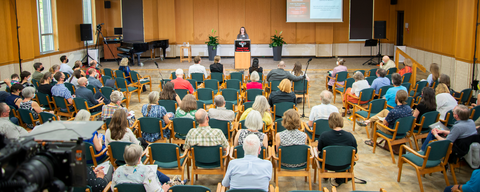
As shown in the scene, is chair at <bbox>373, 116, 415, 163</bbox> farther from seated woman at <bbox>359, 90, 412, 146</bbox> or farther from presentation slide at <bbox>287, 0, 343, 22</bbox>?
presentation slide at <bbox>287, 0, 343, 22</bbox>

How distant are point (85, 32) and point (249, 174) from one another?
1182 cm

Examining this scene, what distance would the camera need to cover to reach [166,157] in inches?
167

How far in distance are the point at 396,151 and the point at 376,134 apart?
1.29 ft

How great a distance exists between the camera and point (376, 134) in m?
5.67

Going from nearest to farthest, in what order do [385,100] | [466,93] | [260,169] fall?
1. [260,169]
2. [385,100]
3. [466,93]

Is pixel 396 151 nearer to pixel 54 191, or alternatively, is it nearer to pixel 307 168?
pixel 307 168

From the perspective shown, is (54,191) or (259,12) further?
(259,12)

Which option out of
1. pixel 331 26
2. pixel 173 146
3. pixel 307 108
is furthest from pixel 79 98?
pixel 331 26

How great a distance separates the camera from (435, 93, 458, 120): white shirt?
5.75 metres

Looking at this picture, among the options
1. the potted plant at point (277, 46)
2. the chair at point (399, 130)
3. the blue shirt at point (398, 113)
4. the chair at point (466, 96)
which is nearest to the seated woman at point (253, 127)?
the chair at point (399, 130)

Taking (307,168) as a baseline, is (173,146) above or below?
above

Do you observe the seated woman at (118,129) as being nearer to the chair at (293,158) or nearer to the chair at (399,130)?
the chair at (293,158)

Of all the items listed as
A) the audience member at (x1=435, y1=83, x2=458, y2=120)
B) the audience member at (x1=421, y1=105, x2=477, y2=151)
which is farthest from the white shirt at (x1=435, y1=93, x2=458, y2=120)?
the audience member at (x1=421, y1=105, x2=477, y2=151)

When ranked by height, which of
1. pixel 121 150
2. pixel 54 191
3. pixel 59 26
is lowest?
pixel 121 150
